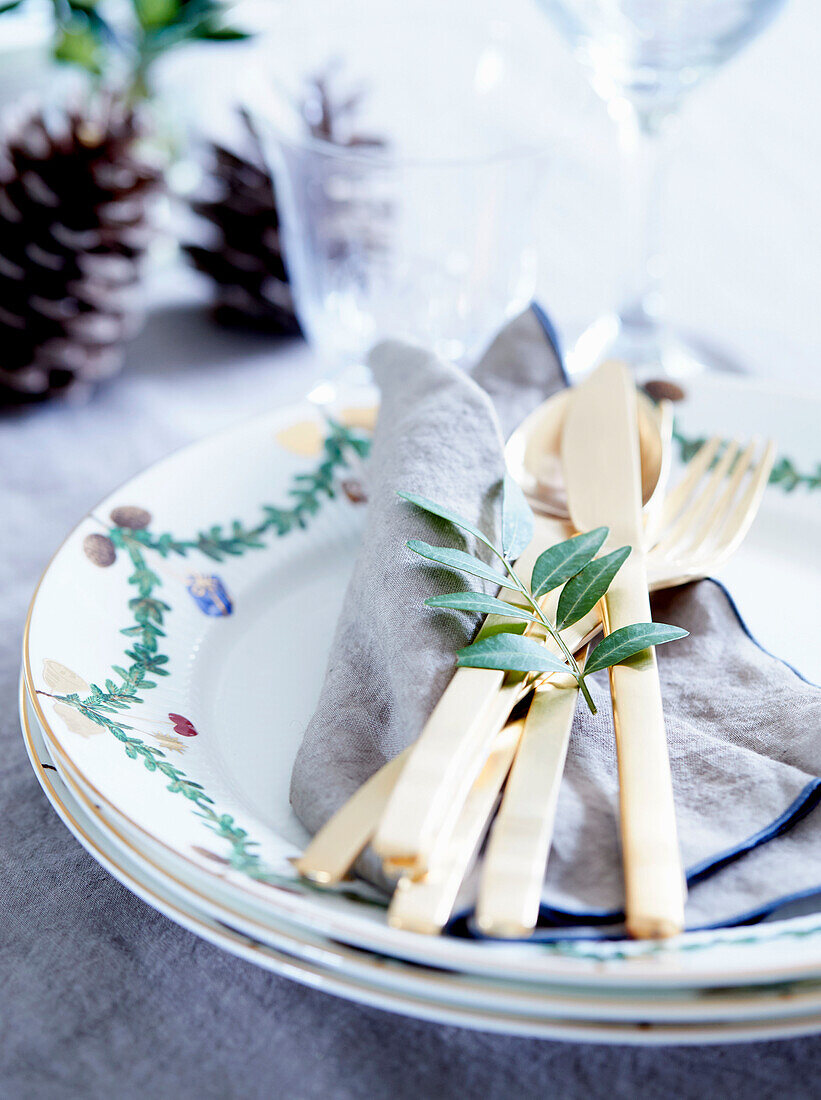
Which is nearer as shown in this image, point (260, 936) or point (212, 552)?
point (260, 936)

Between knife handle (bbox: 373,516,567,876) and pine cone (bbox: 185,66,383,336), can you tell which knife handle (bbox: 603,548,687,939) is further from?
pine cone (bbox: 185,66,383,336)

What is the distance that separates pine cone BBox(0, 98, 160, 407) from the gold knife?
1.19 feet

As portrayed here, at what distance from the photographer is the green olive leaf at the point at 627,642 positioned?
339mm

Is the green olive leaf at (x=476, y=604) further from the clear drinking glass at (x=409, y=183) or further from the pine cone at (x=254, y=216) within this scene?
the pine cone at (x=254, y=216)

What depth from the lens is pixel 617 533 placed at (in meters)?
0.44

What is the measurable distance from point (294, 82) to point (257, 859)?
0.65m

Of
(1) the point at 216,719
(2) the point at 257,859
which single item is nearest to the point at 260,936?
(2) the point at 257,859

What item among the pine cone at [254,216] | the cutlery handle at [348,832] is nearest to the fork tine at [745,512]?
the cutlery handle at [348,832]

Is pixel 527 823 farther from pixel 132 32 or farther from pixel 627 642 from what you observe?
pixel 132 32

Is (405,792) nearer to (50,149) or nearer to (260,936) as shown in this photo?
(260,936)

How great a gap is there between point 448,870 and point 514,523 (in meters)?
0.16

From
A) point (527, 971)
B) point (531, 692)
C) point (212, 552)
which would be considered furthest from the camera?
point (212, 552)

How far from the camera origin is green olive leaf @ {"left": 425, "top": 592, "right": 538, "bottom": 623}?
335mm

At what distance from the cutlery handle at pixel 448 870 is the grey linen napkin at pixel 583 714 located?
22 mm
